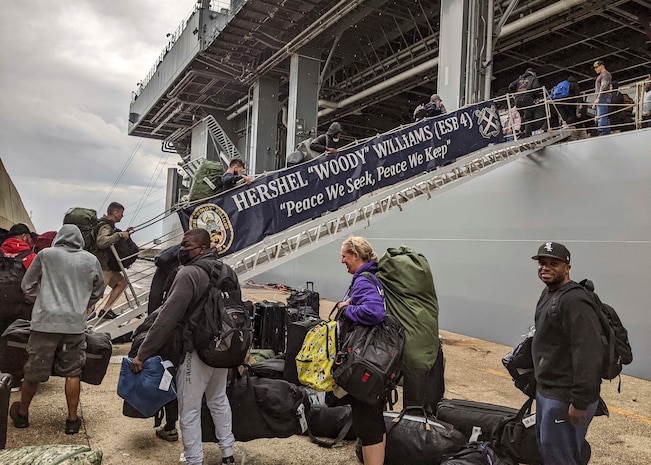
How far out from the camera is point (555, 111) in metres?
9.07

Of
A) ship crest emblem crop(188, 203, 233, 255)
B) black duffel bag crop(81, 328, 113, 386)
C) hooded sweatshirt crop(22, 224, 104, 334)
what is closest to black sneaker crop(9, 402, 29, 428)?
black duffel bag crop(81, 328, 113, 386)

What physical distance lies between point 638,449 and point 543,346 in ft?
8.01

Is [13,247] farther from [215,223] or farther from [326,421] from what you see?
[326,421]

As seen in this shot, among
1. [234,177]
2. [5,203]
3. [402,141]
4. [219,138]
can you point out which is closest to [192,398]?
[234,177]

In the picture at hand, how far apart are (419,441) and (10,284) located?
3.92 meters

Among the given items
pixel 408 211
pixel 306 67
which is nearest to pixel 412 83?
pixel 306 67

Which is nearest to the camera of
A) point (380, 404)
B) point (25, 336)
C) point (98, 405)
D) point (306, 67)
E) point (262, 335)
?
point (380, 404)

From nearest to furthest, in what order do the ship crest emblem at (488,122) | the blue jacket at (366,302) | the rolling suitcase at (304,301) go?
the blue jacket at (366,302), the rolling suitcase at (304,301), the ship crest emblem at (488,122)

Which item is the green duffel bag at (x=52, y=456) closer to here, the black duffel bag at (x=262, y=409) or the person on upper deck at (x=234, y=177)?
the black duffel bag at (x=262, y=409)

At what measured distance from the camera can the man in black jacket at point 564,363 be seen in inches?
92.1

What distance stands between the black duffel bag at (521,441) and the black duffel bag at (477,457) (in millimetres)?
62

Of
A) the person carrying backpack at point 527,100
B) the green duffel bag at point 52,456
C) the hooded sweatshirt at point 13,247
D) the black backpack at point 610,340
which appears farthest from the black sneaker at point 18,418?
the person carrying backpack at point 527,100

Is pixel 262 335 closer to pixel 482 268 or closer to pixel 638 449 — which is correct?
pixel 638 449

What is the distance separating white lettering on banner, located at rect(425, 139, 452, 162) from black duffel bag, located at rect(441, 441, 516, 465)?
18.1ft
